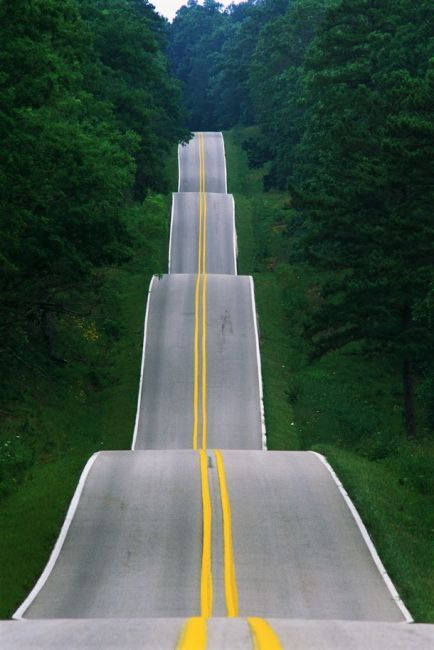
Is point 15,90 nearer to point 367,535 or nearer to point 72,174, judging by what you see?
point 72,174

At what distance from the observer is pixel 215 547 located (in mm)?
21922

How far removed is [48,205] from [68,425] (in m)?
9.94

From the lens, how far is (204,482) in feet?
90.3

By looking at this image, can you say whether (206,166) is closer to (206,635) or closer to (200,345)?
(200,345)

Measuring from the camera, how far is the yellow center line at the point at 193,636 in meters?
13.4

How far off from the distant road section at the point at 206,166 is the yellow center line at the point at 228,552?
223 ft

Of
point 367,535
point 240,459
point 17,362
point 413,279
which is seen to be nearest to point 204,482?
point 240,459

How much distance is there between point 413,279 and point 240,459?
1187 cm

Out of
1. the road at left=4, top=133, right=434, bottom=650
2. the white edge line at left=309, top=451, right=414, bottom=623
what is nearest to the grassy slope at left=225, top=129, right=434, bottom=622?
the white edge line at left=309, top=451, right=414, bottom=623

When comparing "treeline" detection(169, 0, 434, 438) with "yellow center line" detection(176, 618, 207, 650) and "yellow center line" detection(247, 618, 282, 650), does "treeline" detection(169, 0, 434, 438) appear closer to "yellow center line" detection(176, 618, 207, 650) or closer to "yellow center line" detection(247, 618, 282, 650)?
"yellow center line" detection(247, 618, 282, 650)

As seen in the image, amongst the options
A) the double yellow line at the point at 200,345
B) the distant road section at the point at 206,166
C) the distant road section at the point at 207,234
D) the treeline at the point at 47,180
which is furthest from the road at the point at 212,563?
the distant road section at the point at 206,166

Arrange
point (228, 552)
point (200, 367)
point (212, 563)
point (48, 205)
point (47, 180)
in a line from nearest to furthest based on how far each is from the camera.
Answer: point (212, 563)
point (228, 552)
point (47, 180)
point (48, 205)
point (200, 367)

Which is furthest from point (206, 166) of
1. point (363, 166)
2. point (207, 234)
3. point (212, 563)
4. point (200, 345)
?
point (212, 563)

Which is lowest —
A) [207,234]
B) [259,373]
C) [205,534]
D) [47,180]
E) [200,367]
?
[259,373]
